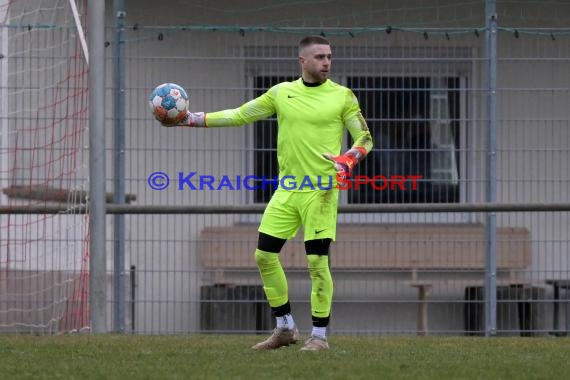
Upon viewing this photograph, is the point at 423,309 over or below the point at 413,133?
below

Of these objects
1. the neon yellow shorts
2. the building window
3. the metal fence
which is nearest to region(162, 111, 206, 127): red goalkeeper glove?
the neon yellow shorts

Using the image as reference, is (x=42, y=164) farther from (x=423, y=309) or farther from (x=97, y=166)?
(x=423, y=309)

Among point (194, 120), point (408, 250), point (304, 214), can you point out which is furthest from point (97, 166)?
point (408, 250)

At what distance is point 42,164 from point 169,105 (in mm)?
3534

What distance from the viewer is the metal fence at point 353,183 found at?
12359 millimetres

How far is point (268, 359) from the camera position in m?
8.41

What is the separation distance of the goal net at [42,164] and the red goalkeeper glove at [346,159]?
3.67m

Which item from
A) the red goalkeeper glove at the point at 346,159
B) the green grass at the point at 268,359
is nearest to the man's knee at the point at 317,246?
the red goalkeeper glove at the point at 346,159

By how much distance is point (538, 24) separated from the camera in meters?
13.9

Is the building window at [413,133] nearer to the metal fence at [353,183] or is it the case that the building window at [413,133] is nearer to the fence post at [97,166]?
the metal fence at [353,183]

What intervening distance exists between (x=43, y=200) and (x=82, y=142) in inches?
25.4

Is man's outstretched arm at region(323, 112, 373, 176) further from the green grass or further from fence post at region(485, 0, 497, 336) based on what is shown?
fence post at region(485, 0, 497, 336)

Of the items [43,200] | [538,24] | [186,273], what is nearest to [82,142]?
[43,200]

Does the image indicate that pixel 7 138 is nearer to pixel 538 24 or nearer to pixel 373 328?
pixel 373 328
